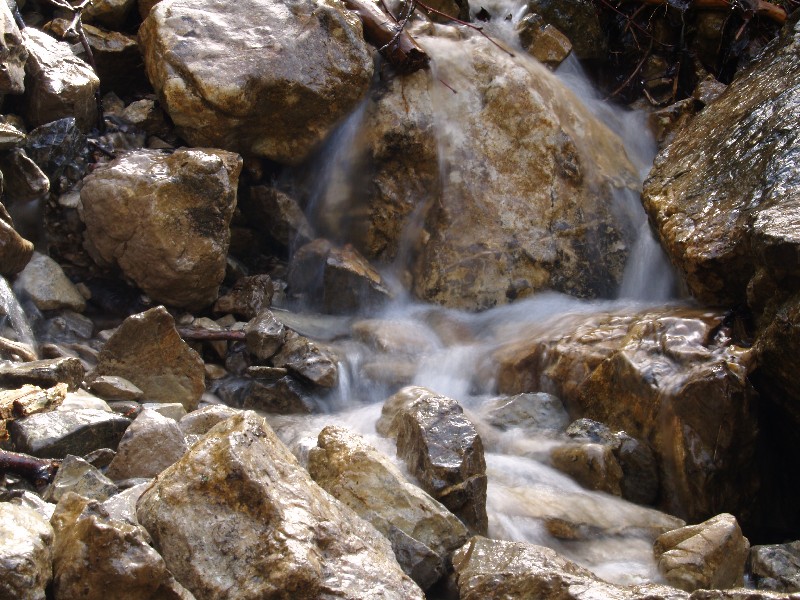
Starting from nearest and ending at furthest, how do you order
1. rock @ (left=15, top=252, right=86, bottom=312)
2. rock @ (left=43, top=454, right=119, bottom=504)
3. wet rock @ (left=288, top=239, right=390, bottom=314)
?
rock @ (left=43, top=454, right=119, bottom=504) → rock @ (left=15, top=252, right=86, bottom=312) → wet rock @ (left=288, top=239, right=390, bottom=314)

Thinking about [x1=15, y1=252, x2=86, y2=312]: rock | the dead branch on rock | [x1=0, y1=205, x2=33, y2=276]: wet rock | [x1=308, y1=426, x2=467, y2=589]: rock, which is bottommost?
[x1=15, y1=252, x2=86, y2=312]: rock

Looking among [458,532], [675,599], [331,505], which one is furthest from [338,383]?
[675,599]

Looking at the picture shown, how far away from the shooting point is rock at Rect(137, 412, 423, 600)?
87.9 inches

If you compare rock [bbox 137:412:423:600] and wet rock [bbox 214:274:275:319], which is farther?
wet rock [bbox 214:274:275:319]

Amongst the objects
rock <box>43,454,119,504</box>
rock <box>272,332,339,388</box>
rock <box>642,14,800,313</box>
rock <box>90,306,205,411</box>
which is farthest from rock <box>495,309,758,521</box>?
rock <box>43,454,119,504</box>

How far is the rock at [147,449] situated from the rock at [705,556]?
6.68 feet

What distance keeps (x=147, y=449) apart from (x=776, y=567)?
2.68m

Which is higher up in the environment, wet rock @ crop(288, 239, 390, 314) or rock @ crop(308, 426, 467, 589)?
rock @ crop(308, 426, 467, 589)

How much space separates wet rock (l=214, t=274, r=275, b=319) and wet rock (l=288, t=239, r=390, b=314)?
1.35ft

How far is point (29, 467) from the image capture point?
118 inches

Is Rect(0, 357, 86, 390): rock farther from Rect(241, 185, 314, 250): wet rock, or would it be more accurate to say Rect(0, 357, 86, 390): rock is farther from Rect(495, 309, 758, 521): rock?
Rect(241, 185, 314, 250): wet rock

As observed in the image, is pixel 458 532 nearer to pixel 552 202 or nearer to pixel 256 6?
pixel 552 202

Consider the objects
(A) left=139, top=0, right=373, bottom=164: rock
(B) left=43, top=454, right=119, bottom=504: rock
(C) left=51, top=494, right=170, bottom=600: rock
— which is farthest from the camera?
(A) left=139, top=0, right=373, bottom=164: rock

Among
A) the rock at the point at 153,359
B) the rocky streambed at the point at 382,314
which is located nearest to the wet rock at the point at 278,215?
the rocky streambed at the point at 382,314
